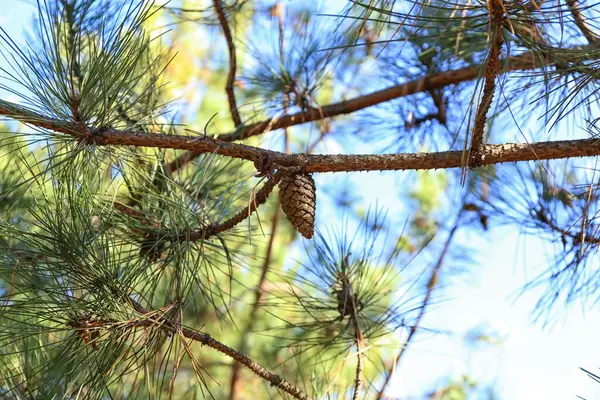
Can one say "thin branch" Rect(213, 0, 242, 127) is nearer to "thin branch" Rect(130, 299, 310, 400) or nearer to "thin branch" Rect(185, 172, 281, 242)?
"thin branch" Rect(185, 172, 281, 242)

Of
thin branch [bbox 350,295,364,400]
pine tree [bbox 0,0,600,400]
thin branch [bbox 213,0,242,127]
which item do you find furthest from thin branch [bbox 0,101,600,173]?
thin branch [bbox 213,0,242,127]

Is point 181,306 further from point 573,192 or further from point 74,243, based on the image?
point 573,192

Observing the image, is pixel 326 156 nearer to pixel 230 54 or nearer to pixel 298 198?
pixel 298 198

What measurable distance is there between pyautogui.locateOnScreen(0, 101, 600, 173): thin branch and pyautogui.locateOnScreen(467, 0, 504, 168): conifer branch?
0.05 ft

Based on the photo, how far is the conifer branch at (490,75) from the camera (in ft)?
2.79

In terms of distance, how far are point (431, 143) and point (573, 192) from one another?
47 centimetres

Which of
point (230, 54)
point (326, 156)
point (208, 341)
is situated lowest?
point (208, 341)

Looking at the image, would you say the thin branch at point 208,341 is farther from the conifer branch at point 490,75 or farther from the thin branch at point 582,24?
the thin branch at point 582,24

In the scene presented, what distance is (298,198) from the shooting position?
0.99m

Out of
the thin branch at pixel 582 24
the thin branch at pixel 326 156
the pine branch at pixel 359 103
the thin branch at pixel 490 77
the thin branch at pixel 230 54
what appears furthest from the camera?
the pine branch at pixel 359 103

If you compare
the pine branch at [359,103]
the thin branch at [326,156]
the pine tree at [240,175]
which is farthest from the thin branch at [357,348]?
the pine branch at [359,103]

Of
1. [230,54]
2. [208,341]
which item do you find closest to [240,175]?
[230,54]

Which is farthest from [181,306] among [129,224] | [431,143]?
[431,143]

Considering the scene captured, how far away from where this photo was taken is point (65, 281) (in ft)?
3.55
